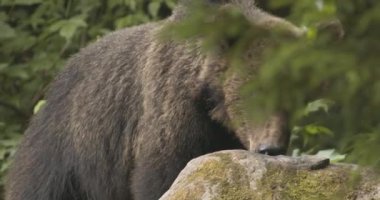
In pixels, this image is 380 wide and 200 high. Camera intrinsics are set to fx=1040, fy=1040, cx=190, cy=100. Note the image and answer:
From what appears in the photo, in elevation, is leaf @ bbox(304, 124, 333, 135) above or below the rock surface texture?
below

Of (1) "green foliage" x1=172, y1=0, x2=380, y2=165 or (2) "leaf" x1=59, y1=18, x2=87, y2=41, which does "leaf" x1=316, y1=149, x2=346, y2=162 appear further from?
(1) "green foliage" x1=172, y1=0, x2=380, y2=165

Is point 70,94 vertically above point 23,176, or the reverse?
point 70,94

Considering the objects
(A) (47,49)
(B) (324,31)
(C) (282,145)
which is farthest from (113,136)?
(B) (324,31)

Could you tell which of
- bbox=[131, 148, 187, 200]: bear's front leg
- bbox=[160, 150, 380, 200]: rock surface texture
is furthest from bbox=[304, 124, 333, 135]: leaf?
bbox=[160, 150, 380, 200]: rock surface texture

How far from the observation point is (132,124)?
6254 millimetres

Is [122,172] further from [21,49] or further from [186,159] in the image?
[21,49]

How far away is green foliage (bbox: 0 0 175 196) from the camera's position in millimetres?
9266

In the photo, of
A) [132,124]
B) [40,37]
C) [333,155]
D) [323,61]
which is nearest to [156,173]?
[132,124]

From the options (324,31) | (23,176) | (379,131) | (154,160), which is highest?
(324,31)

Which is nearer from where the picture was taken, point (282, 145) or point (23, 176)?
point (282, 145)

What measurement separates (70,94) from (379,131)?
4.60 m

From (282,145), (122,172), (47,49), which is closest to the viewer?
(282,145)

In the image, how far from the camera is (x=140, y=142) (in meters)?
6.09

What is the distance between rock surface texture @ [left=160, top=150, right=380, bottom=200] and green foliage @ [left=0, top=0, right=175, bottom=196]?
437 cm
